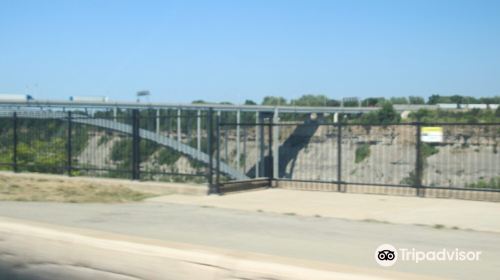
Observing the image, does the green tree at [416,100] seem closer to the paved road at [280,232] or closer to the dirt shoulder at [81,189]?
the dirt shoulder at [81,189]

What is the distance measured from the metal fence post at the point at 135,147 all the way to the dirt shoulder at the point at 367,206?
2025 mm

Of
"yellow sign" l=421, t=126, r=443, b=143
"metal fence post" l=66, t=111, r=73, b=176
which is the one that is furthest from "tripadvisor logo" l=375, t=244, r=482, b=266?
"metal fence post" l=66, t=111, r=73, b=176

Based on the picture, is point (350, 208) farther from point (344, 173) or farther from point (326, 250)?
point (344, 173)

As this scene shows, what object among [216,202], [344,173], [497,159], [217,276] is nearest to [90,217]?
[216,202]

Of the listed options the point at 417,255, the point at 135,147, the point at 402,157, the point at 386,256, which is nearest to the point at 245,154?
the point at 402,157

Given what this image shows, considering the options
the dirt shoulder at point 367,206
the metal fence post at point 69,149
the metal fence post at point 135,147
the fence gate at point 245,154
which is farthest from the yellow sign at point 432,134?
the metal fence post at point 69,149

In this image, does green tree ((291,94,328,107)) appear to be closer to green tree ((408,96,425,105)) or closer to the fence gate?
green tree ((408,96,425,105))

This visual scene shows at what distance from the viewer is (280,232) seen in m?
9.85

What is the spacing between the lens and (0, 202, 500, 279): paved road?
768 cm

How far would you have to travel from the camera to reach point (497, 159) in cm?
1742

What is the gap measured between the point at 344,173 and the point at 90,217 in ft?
33.7

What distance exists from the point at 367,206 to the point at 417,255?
4865 mm

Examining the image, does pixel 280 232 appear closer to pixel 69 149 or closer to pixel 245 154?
pixel 69 149

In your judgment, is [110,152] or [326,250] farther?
[110,152]
